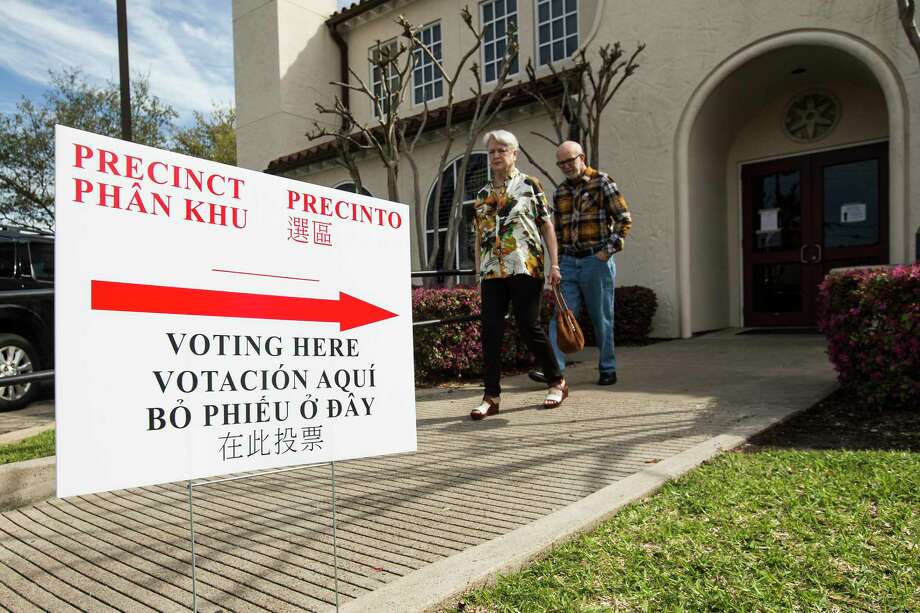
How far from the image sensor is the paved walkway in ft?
6.93

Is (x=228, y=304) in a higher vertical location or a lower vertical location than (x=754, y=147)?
lower

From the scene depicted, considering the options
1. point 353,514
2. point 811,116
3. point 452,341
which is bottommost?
point 353,514

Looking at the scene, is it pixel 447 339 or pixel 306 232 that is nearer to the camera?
pixel 306 232

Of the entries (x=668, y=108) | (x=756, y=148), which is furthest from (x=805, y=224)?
(x=668, y=108)

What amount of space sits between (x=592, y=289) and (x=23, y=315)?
6.01m

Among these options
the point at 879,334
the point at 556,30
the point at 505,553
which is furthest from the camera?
the point at 556,30

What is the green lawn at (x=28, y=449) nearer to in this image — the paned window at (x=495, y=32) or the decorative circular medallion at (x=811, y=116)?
the decorative circular medallion at (x=811, y=116)

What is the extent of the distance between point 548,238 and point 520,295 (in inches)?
18.8

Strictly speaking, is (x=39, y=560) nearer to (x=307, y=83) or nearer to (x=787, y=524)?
(x=787, y=524)

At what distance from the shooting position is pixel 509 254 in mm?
4430

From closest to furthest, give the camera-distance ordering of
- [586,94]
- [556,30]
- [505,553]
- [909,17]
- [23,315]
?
[505,553] < [909,17] < [23,315] < [586,94] < [556,30]

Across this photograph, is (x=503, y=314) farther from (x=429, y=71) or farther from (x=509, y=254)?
(x=429, y=71)

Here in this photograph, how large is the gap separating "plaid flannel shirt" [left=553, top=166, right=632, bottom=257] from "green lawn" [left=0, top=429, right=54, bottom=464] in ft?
13.2

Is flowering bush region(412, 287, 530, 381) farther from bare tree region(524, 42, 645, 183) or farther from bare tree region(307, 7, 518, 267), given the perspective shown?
bare tree region(524, 42, 645, 183)
